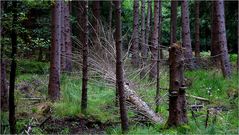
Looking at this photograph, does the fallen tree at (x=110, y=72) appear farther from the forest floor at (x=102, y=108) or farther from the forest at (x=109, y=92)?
the forest floor at (x=102, y=108)

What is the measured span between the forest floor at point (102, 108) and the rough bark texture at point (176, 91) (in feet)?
0.60

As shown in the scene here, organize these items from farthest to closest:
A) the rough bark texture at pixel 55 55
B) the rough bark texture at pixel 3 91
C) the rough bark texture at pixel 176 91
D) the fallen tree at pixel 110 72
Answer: the rough bark texture at pixel 55 55
the rough bark texture at pixel 3 91
the fallen tree at pixel 110 72
the rough bark texture at pixel 176 91

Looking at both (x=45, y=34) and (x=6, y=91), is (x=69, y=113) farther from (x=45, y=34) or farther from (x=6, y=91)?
(x=45, y=34)

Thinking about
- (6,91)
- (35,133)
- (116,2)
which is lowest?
(35,133)

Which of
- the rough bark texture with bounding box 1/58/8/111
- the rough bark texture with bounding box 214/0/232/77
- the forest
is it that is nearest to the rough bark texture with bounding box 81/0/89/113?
the forest

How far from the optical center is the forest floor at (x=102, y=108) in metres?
9.50

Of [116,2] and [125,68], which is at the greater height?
[116,2]

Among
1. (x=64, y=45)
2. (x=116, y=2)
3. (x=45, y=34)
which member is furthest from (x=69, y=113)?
(x=45, y=34)

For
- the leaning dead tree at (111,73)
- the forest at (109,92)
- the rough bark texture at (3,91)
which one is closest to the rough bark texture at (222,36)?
the forest at (109,92)

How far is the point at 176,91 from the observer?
7812mm

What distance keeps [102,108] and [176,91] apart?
167 inches

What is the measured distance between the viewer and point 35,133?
10094mm

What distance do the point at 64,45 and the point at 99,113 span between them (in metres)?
8.59

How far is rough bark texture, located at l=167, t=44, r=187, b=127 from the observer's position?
7785 millimetres
